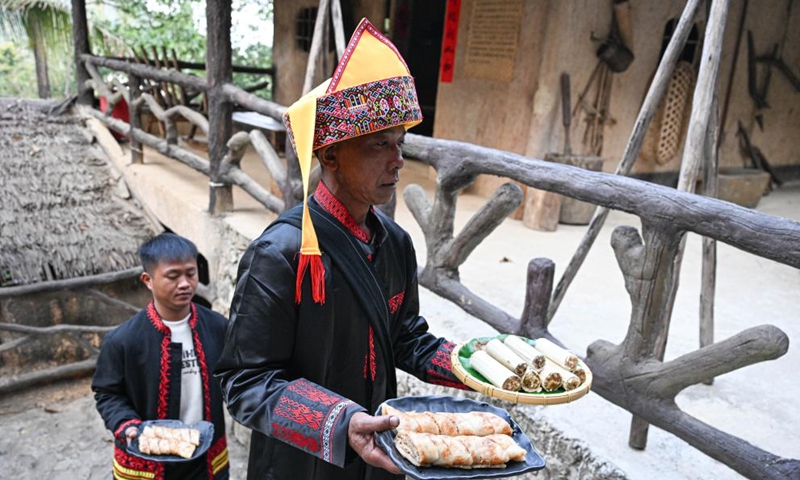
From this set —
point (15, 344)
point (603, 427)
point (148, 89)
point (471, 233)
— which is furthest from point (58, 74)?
point (603, 427)

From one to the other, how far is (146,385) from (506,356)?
167cm

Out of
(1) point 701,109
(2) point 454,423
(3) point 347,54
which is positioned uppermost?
(3) point 347,54

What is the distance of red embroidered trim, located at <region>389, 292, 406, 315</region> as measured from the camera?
5.66 feet

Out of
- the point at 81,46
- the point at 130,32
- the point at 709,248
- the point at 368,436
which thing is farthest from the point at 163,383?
the point at 130,32

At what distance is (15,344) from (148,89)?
3.60 meters

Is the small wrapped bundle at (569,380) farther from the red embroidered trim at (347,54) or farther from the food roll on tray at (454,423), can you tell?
the red embroidered trim at (347,54)

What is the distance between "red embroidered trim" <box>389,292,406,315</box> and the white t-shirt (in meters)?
1.31

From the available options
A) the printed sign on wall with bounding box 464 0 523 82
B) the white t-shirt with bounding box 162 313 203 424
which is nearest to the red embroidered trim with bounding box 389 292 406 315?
the white t-shirt with bounding box 162 313 203 424

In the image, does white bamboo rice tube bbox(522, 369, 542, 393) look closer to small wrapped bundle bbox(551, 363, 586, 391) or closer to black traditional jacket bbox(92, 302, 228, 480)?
small wrapped bundle bbox(551, 363, 586, 391)

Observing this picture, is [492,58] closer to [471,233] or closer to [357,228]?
[471,233]

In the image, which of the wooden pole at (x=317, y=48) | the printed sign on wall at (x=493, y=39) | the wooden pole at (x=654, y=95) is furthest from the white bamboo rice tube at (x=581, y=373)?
the printed sign on wall at (x=493, y=39)

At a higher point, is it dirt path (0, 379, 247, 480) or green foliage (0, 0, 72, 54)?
green foliage (0, 0, 72, 54)

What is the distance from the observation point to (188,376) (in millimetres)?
2676

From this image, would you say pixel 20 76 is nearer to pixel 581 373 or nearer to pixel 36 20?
pixel 36 20
